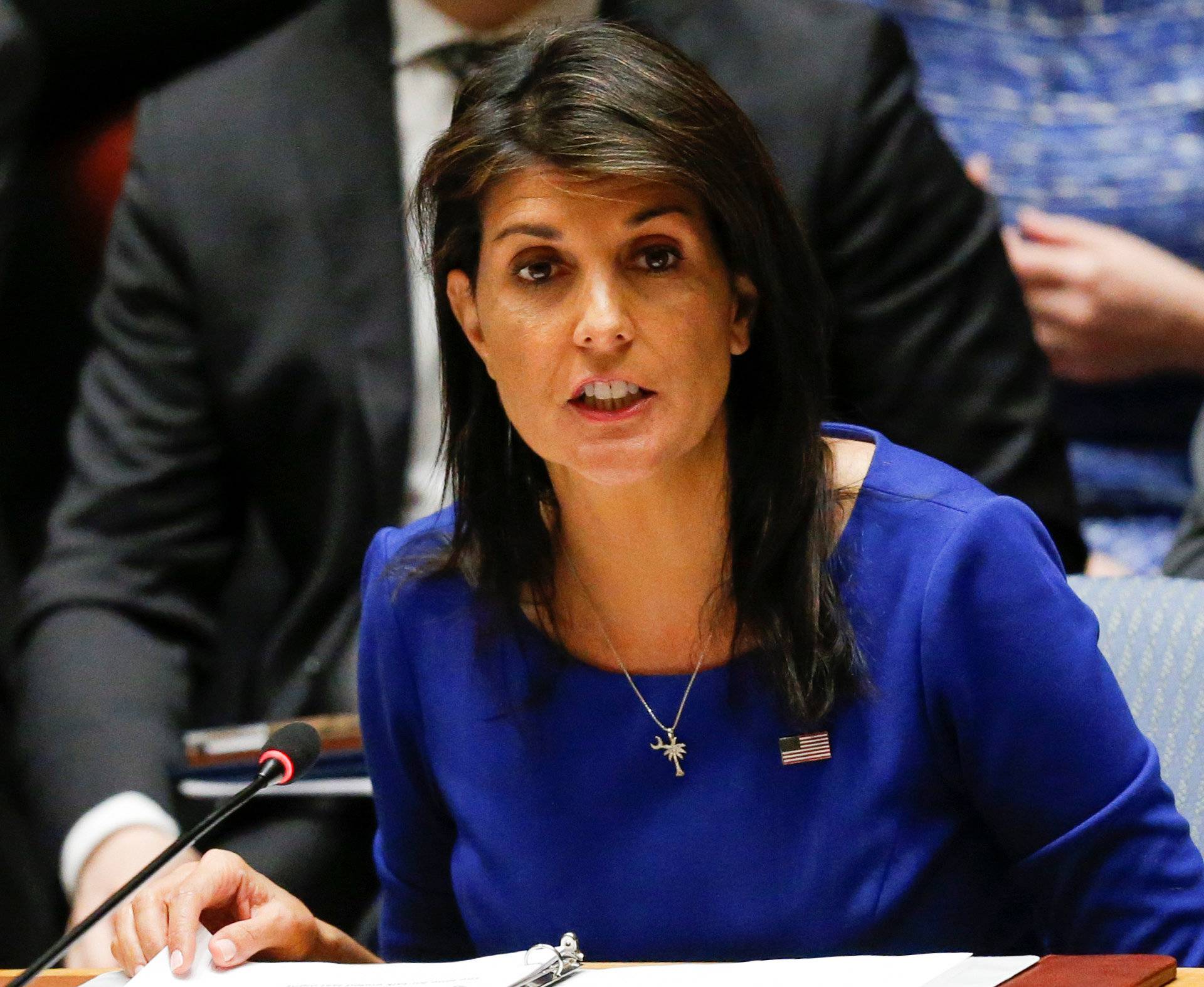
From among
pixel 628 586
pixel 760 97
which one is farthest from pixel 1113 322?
pixel 628 586

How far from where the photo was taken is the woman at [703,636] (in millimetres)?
1224

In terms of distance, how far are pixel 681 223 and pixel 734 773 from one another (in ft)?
1.33

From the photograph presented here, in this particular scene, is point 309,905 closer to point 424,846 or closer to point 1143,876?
point 424,846

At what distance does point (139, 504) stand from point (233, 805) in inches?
43.3

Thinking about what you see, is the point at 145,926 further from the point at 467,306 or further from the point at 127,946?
the point at 467,306

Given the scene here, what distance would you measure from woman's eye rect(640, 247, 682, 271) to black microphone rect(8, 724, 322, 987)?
403 millimetres

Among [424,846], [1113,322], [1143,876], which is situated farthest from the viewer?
[1113,322]

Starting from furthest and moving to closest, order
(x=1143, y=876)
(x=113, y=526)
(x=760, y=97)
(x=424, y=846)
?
(x=113, y=526)
(x=760, y=97)
(x=424, y=846)
(x=1143, y=876)

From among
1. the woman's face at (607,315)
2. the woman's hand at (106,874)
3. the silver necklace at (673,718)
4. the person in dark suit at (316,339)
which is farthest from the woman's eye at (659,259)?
the woman's hand at (106,874)

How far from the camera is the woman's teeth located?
4.16ft

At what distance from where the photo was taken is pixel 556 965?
43.6 inches

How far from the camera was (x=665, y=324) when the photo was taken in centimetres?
125

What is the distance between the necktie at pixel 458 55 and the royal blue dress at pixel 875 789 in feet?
2.93

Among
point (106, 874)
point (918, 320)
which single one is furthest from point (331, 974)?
point (918, 320)
